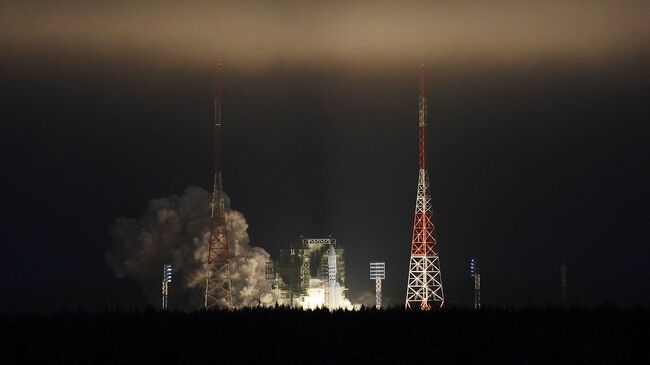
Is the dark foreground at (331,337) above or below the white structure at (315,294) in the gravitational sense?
below

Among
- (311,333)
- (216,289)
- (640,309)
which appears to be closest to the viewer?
(311,333)

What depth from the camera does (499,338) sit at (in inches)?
1400

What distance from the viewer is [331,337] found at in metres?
35.7

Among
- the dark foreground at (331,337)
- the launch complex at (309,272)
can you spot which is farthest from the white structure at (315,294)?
the dark foreground at (331,337)

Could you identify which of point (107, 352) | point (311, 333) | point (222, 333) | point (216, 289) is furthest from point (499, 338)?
point (216, 289)

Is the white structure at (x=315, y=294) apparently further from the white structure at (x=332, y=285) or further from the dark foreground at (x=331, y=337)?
the dark foreground at (x=331, y=337)

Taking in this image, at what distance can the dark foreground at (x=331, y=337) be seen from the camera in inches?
1328

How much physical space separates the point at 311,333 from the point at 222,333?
8.69 feet

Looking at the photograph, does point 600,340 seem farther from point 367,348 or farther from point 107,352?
point 107,352

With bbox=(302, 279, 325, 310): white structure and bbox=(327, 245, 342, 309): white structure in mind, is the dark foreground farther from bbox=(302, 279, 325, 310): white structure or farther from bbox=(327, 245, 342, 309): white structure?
bbox=(302, 279, 325, 310): white structure

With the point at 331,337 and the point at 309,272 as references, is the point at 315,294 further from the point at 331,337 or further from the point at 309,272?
the point at 331,337

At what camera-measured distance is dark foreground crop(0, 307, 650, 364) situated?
33.7 meters

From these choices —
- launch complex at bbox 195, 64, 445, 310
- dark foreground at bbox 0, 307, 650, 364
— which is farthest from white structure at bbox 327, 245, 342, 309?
dark foreground at bbox 0, 307, 650, 364

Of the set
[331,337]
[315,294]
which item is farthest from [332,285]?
[331,337]
